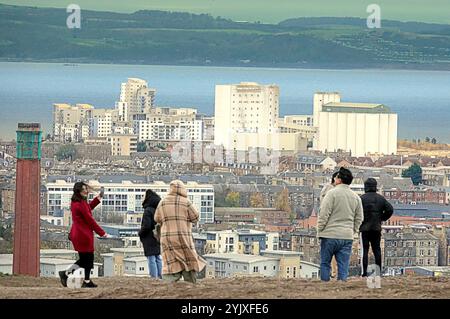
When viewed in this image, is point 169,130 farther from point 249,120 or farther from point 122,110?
Answer: point 249,120

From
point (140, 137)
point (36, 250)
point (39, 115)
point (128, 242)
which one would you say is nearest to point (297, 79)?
point (140, 137)

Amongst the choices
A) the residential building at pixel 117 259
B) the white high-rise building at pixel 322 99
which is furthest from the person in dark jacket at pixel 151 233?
the white high-rise building at pixel 322 99

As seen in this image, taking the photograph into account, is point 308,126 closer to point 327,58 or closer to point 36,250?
point 327,58

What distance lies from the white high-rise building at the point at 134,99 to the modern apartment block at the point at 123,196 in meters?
18.3

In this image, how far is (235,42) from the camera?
55969 mm

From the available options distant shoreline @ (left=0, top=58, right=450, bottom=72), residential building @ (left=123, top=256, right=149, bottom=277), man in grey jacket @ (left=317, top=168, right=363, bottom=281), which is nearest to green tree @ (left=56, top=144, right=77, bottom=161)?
distant shoreline @ (left=0, top=58, right=450, bottom=72)

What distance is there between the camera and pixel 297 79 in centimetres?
5966

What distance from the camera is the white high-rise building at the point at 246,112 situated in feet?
178

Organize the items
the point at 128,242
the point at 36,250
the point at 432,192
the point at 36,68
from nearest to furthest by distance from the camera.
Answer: the point at 36,250 < the point at 128,242 < the point at 432,192 < the point at 36,68

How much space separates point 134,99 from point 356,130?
855 cm

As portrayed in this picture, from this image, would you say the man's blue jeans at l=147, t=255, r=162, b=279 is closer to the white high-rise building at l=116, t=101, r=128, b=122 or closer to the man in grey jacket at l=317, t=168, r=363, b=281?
the man in grey jacket at l=317, t=168, r=363, b=281

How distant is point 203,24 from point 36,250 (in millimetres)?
36718

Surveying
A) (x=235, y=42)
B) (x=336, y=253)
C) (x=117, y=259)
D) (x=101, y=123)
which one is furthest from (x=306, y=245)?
(x=235, y=42)

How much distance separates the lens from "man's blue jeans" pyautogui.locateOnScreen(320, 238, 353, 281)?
934cm
